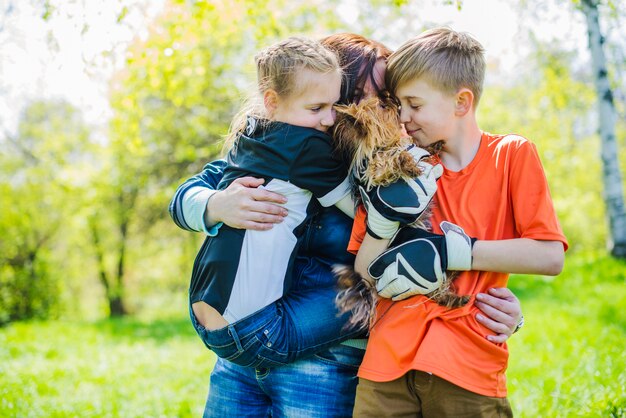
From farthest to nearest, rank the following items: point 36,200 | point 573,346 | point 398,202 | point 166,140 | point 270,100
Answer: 1. point 36,200
2. point 166,140
3. point 573,346
4. point 270,100
5. point 398,202

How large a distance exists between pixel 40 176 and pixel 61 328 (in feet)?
23.8

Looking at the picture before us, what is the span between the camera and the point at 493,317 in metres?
2.02

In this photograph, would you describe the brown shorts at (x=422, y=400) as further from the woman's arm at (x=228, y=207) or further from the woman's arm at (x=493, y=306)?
the woman's arm at (x=228, y=207)

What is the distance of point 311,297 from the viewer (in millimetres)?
2162

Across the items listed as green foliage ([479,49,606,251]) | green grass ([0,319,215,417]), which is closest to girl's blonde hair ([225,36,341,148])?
green grass ([0,319,215,417])

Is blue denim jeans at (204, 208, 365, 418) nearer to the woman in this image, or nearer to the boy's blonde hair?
the woman

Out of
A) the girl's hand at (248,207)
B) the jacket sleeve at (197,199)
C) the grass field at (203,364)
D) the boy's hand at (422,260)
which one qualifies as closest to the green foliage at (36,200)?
the grass field at (203,364)

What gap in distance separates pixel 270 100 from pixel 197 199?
1.52ft

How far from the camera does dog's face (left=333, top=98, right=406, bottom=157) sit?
6.66 ft

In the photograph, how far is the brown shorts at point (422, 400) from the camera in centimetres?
196

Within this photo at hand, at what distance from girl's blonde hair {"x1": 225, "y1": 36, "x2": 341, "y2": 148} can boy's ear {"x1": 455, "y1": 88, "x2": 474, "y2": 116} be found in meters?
0.44

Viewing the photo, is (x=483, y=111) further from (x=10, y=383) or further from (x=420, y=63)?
(x=420, y=63)

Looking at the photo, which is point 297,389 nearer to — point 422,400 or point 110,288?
point 422,400

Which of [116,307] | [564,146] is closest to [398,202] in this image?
[116,307]
